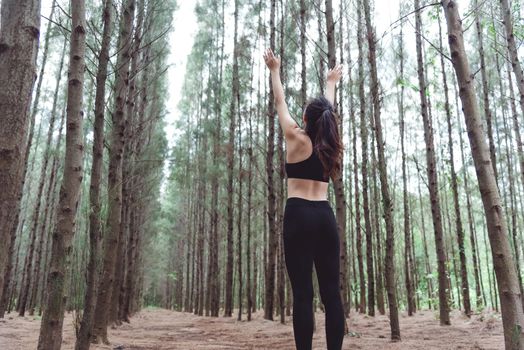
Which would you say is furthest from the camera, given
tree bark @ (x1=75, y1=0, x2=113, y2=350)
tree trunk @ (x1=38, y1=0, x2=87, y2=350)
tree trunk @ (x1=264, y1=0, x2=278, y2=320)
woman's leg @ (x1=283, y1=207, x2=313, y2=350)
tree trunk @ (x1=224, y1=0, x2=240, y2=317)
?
tree trunk @ (x1=224, y1=0, x2=240, y2=317)

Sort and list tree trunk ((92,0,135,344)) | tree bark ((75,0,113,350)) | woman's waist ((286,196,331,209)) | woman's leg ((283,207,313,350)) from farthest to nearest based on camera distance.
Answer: tree trunk ((92,0,135,344)) < tree bark ((75,0,113,350)) < woman's waist ((286,196,331,209)) < woman's leg ((283,207,313,350))

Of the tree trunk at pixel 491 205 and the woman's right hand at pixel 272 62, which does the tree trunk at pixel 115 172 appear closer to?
the woman's right hand at pixel 272 62

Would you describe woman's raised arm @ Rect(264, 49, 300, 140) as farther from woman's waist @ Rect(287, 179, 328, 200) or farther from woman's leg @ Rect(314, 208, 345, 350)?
woman's leg @ Rect(314, 208, 345, 350)

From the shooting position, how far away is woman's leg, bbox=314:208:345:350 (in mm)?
2314

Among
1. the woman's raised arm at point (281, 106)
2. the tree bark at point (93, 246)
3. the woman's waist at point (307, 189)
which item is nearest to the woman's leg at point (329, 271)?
the woman's waist at point (307, 189)

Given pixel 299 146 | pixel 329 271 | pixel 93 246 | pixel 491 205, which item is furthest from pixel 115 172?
pixel 491 205

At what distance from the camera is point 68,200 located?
344 centimetres

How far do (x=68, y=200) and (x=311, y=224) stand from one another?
229 centimetres

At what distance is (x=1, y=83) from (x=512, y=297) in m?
3.43

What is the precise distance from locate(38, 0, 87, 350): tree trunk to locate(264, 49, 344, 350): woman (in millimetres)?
2078

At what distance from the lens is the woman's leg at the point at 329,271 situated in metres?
2.31

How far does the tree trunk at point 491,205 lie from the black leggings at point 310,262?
4.46 feet

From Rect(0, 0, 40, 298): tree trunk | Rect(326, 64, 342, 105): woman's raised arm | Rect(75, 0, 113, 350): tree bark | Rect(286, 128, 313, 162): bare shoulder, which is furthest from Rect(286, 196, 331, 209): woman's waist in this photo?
Rect(75, 0, 113, 350): tree bark

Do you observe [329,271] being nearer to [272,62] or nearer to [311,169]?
[311,169]
